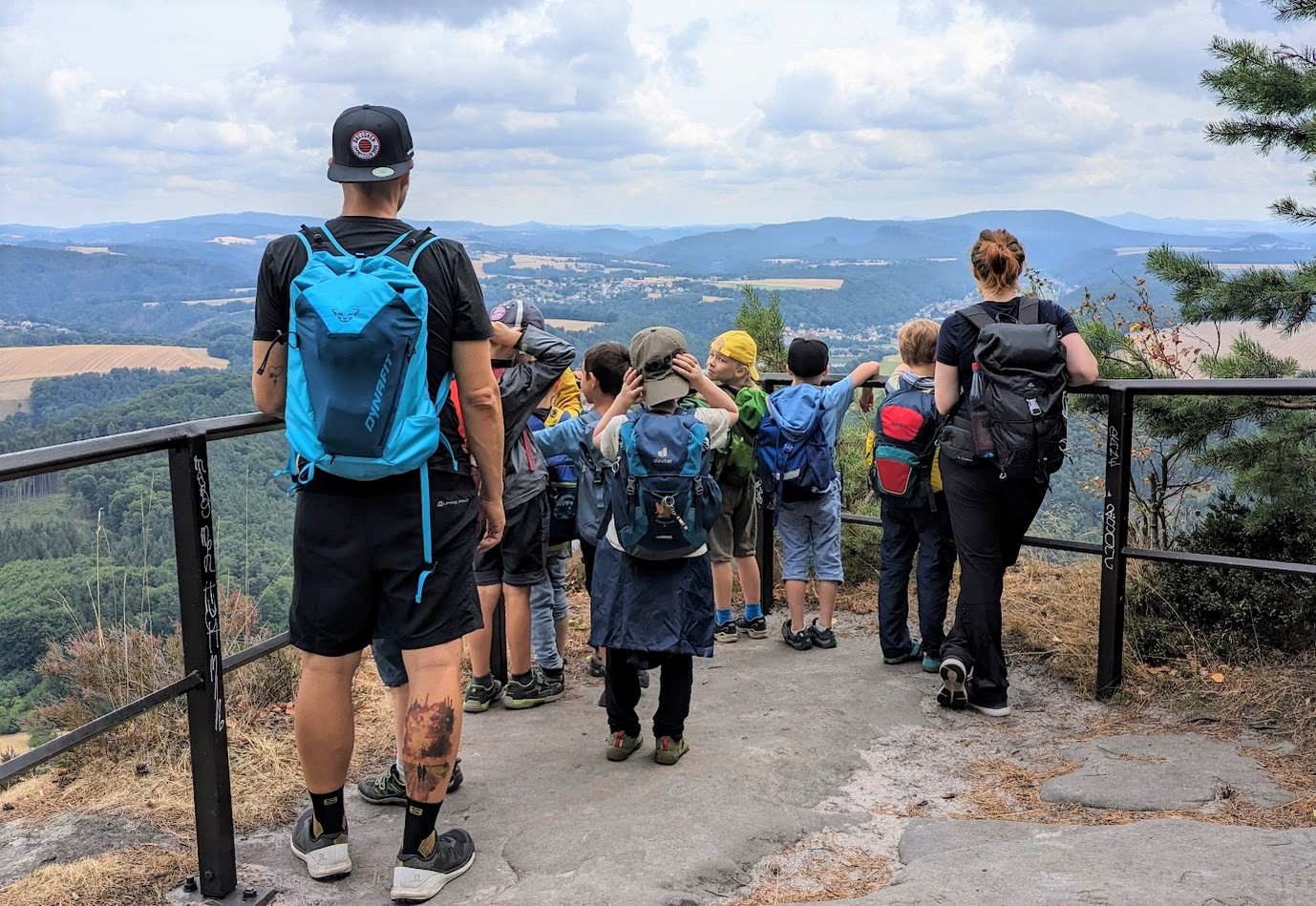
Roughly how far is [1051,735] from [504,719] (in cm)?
222

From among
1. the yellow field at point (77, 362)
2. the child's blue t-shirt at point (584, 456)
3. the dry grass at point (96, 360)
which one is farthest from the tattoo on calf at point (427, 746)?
the dry grass at point (96, 360)

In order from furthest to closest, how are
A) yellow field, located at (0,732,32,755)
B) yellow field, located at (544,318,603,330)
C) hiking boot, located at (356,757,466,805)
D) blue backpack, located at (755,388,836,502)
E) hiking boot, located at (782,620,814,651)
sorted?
1. yellow field, located at (544,318,603,330)
2. hiking boot, located at (782,620,814,651)
3. blue backpack, located at (755,388,836,502)
4. yellow field, located at (0,732,32,755)
5. hiking boot, located at (356,757,466,805)

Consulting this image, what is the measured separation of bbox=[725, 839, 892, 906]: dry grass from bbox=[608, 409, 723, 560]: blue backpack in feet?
3.51

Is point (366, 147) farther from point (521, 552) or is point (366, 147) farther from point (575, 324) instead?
point (575, 324)

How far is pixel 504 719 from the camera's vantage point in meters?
4.66

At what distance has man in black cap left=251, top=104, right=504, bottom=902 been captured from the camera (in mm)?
2930

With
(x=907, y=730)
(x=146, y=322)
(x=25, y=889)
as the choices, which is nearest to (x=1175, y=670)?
(x=907, y=730)

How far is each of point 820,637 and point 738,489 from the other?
0.88m

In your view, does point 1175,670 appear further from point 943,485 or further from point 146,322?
point 146,322

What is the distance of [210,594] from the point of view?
3.09m

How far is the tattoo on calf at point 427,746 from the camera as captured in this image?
3.04 metres

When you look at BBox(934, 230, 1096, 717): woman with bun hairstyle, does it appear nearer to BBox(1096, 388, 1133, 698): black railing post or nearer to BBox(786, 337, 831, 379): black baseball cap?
BBox(1096, 388, 1133, 698): black railing post

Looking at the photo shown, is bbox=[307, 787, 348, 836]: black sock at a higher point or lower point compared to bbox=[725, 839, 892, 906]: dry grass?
higher

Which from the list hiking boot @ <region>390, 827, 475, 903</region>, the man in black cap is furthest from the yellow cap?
hiking boot @ <region>390, 827, 475, 903</region>
